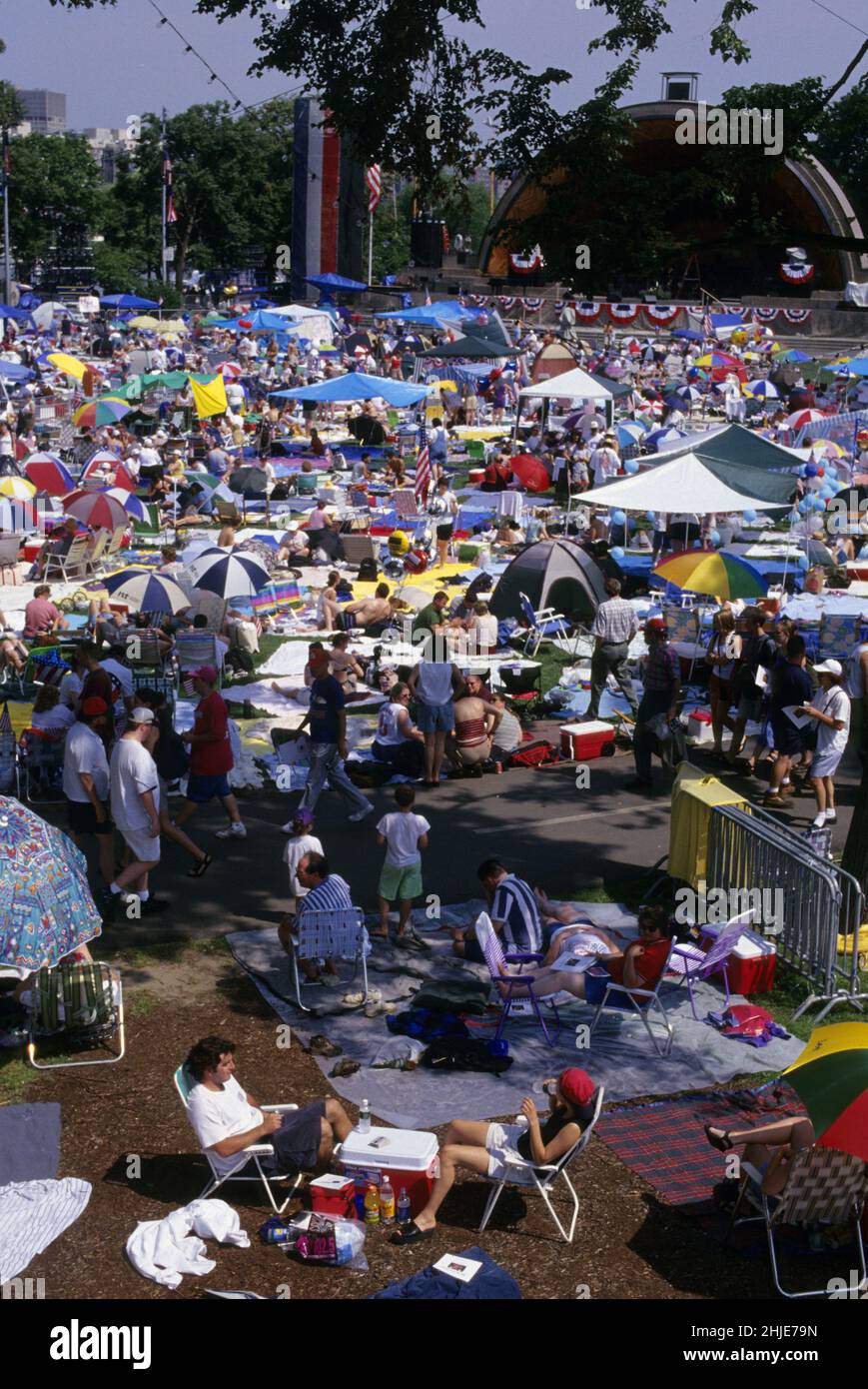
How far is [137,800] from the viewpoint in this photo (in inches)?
391

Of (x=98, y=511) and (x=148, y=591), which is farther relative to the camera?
(x=98, y=511)

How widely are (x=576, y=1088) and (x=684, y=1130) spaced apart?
121 cm

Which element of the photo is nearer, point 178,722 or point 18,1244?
point 18,1244

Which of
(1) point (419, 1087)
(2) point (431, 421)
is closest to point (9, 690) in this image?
(1) point (419, 1087)

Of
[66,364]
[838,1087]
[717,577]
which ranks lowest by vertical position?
[838,1087]

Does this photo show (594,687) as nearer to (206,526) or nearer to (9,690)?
(9,690)

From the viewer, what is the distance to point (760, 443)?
54.3 ft

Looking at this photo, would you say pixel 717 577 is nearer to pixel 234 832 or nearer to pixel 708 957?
pixel 234 832

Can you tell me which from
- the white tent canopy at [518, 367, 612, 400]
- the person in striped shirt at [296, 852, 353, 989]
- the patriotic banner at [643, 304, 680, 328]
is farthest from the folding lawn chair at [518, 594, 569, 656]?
the patriotic banner at [643, 304, 680, 328]

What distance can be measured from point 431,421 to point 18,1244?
26.8 m

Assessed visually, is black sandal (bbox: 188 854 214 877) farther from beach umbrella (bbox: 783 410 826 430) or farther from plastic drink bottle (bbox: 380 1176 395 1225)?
beach umbrella (bbox: 783 410 826 430)

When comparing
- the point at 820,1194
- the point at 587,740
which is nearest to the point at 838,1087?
the point at 820,1194

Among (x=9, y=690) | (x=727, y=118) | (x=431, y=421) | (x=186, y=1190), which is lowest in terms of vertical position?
(x=186, y=1190)

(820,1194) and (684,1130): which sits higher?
(820,1194)
